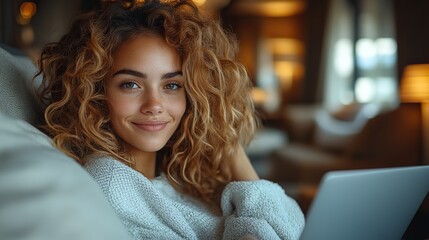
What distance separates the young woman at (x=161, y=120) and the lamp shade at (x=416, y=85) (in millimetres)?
3063

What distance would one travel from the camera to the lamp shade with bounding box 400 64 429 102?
419 cm

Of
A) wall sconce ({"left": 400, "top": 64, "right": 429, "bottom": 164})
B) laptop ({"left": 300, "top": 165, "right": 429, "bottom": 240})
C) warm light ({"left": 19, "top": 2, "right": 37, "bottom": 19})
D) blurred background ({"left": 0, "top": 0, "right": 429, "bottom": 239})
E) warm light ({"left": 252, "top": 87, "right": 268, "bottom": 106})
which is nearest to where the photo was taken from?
laptop ({"left": 300, "top": 165, "right": 429, "bottom": 240})

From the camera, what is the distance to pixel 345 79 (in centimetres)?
735

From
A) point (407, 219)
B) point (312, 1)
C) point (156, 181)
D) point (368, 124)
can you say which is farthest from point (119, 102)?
point (312, 1)

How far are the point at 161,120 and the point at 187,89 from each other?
0.12 m

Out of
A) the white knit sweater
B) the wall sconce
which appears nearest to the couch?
the white knit sweater

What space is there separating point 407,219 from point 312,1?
23.6 feet

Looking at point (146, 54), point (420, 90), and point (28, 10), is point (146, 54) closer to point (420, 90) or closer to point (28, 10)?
point (420, 90)

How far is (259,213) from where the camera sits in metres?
1.21

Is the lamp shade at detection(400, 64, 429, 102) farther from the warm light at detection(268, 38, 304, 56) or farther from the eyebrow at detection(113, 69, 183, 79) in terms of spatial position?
the warm light at detection(268, 38, 304, 56)

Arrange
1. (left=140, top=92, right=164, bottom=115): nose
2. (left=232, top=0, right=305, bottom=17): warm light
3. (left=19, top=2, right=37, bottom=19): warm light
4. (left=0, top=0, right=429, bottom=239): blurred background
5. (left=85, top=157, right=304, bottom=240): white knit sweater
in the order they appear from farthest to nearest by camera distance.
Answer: (left=232, top=0, right=305, bottom=17): warm light
(left=19, top=2, right=37, bottom=19): warm light
(left=0, top=0, right=429, bottom=239): blurred background
(left=140, top=92, right=164, bottom=115): nose
(left=85, top=157, right=304, bottom=240): white knit sweater

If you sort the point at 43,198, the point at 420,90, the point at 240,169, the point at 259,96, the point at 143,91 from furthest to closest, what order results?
the point at 259,96, the point at 420,90, the point at 240,169, the point at 143,91, the point at 43,198

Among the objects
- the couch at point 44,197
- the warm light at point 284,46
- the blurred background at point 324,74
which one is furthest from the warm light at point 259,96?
the couch at point 44,197

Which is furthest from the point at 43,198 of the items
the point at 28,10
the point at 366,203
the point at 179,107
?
the point at 28,10
